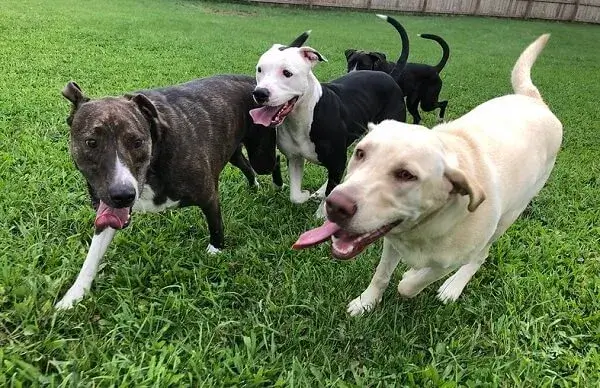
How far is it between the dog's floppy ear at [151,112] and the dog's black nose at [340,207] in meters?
1.31

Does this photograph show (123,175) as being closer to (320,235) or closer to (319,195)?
(320,235)

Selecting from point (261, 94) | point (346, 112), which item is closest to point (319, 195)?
point (346, 112)

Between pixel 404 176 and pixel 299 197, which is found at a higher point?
pixel 404 176

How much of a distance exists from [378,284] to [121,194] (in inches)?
62.5

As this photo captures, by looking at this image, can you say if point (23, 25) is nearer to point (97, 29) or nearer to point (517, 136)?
point (97, 29)

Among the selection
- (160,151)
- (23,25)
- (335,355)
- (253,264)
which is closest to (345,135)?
(253,264)

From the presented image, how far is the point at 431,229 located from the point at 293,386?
3.40ft

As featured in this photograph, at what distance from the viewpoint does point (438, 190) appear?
2.28 metres

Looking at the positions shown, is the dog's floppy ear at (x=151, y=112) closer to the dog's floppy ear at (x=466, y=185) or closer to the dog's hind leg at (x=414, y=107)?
the dog's floppy ear at (x=466, y=185)

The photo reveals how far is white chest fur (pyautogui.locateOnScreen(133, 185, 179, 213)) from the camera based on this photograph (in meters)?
3.01

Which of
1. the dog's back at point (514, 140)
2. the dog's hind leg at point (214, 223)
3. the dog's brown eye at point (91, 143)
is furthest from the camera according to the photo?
the dog's hind leg at point (214, 223)

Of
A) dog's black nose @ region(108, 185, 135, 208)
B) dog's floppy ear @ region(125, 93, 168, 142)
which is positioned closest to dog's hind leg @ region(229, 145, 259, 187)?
dog's floppy ear @ region(125, 93, 168, 142)

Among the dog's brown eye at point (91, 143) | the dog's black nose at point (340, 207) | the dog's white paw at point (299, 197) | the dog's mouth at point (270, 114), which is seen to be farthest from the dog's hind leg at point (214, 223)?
the dog's black nose at point (340, 207)

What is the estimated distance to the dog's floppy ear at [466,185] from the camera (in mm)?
2221
